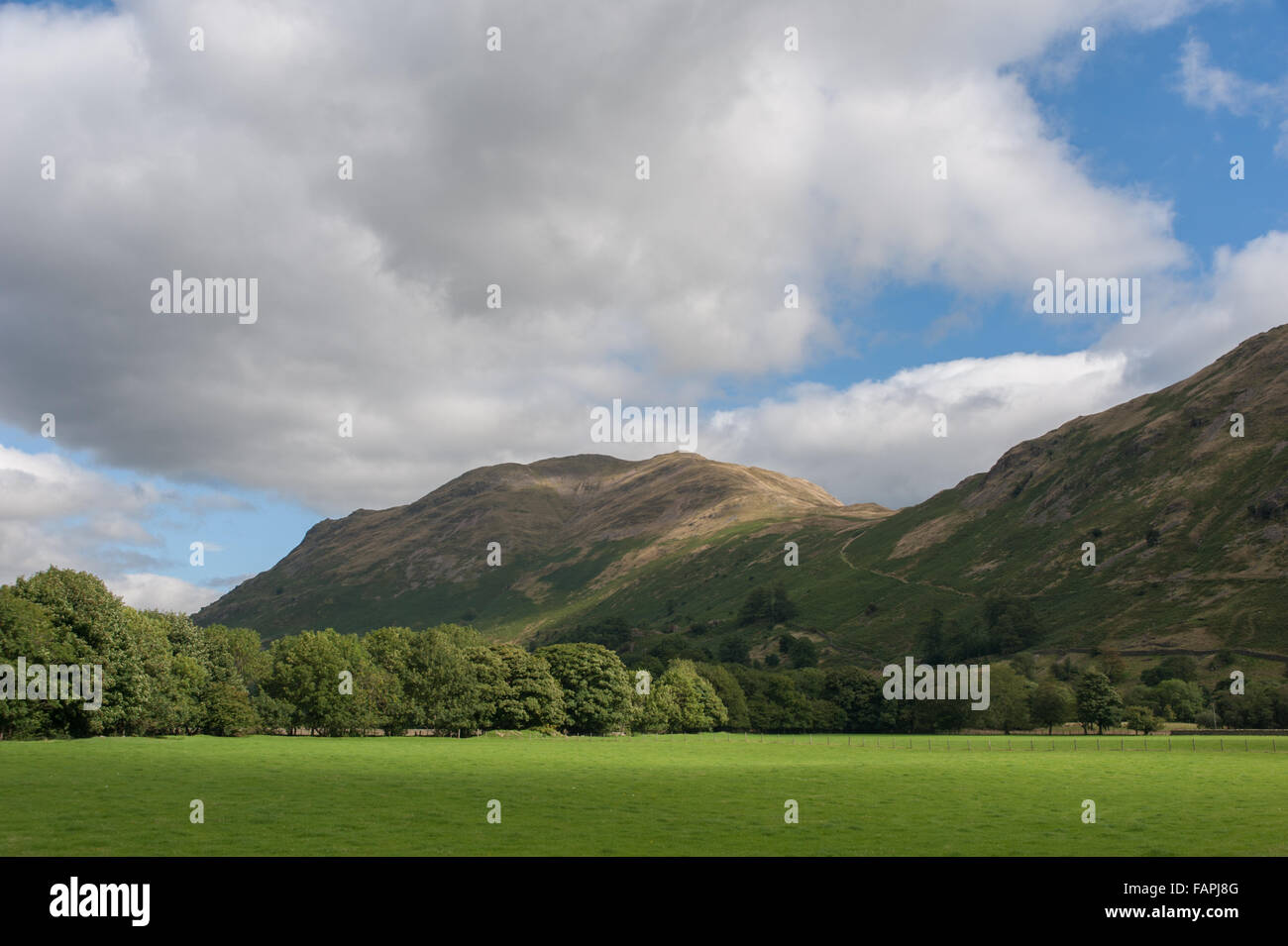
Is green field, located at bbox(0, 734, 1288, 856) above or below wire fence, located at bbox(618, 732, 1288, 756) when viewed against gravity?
above

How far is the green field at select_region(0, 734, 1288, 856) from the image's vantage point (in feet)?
115

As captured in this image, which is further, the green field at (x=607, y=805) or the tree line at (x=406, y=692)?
the tree line at (x=406, y=692)

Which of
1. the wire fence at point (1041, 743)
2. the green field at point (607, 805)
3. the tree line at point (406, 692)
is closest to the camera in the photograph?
the green field at point (607, 805)

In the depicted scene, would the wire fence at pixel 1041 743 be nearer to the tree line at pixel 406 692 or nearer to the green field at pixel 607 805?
the tree line at pixel 406 692

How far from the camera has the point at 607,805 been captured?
A: 48.6 m

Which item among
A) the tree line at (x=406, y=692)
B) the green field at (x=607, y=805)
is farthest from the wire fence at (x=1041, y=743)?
the green field at (x=607, y=805)

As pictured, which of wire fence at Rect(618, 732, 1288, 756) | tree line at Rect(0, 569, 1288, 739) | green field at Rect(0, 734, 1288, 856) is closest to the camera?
green field at Rect(0, 734, 1288, 856)

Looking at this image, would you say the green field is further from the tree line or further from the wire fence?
the wire fence

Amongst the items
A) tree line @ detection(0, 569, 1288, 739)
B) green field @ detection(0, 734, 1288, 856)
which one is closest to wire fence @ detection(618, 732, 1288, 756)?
tree line @ detection(0, 569, 1288, 739)

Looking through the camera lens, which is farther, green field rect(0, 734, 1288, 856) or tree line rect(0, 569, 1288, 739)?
tree line rect(0, 569, 1288, 739)

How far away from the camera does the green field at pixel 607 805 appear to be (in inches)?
1385

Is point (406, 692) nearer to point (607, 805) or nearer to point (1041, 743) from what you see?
point (1041, 743)

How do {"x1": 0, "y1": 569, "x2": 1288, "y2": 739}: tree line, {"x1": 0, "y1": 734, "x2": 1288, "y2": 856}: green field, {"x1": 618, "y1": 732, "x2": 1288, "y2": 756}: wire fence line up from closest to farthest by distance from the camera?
{"x1": 0, "y1": 734, "x2": 1288, "y2": 856}: green field, {"x1": 0, "y1": 569, "x2": 1288, "y2": 739}: tree line, {"x1": 618, "y1": 732, "x2": 1288, "y2": 756}: wire fence
